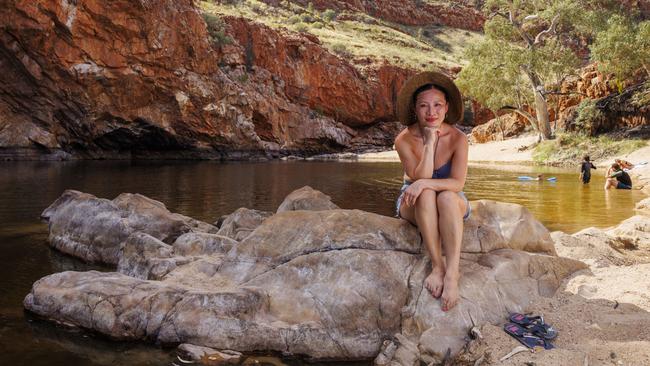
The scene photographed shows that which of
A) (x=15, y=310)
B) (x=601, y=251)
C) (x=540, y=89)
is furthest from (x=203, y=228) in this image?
(x=540, y=89)

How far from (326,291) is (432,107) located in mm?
1786

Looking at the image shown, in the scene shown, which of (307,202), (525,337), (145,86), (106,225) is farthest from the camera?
(145,86)

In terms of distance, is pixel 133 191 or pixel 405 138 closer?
pixel 405 138

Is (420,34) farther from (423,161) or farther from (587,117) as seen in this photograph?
(423,161)

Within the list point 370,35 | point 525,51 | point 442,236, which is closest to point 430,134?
point 442,236

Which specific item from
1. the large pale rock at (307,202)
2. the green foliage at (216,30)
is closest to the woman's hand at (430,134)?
the large pale rock at (307,202)

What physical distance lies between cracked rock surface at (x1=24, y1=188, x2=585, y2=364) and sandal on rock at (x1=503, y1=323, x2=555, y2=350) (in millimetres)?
229

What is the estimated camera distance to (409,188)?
397 centimetres

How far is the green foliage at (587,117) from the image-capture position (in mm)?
35250

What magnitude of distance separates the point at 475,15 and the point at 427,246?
101383 mm

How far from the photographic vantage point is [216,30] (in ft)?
155

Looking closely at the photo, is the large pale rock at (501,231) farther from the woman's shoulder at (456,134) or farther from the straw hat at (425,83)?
the straw hat at (425,83)

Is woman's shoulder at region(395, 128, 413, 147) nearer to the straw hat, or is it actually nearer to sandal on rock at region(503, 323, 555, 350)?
the straw hat

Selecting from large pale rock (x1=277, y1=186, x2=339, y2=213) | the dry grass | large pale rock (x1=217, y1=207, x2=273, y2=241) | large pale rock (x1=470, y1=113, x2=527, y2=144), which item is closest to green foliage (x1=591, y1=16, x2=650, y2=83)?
large pale rock (x1=470, y1=113, x2=527, y2=144)
